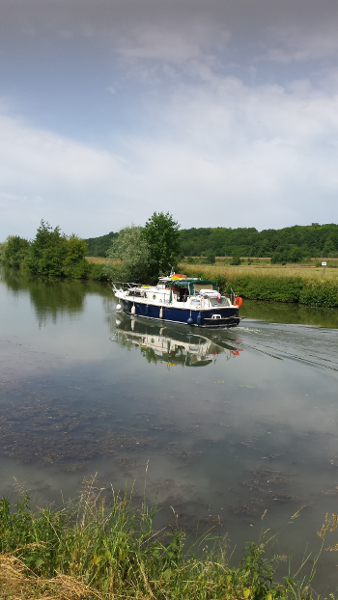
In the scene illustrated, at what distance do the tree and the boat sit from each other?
675 inches

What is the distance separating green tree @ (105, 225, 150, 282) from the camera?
133ft

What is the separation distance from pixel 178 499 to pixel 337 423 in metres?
4.93

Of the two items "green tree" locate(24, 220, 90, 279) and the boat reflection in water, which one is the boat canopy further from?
"green tree" locate(24, 220, 90, 279)

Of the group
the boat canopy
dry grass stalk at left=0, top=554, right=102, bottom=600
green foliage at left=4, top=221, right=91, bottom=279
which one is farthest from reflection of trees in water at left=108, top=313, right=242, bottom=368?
green foliage at left=4, top=221, right=91, bottom=279

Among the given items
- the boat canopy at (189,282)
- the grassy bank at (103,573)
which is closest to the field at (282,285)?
the boat canopy at (189,282)

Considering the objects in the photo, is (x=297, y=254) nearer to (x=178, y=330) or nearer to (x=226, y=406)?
(x=178, y=330)

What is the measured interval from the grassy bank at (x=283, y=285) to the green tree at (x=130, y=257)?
710cm

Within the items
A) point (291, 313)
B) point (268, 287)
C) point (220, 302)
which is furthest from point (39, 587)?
point (268, 287)

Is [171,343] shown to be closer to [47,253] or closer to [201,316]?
[201,316]

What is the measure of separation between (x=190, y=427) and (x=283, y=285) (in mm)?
24400

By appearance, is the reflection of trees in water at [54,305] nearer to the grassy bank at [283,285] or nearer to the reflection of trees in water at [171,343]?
the reflection of trees in water at [171,343]

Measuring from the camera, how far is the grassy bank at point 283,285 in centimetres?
2931

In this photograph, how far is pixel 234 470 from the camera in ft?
23.5

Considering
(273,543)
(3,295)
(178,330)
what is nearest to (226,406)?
(273,543)
